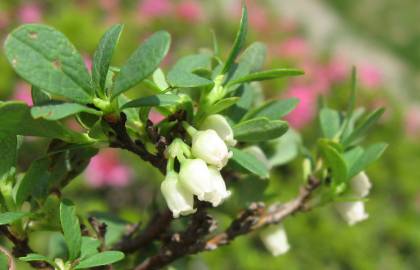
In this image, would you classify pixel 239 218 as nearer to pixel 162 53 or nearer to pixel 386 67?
pixel 162 53

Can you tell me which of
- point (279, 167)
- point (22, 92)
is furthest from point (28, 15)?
point (279, 167)

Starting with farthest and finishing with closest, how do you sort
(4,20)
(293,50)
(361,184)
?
(293,50) → (4,20) → (361,184)

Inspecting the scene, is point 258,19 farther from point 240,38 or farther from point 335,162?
point 240,38

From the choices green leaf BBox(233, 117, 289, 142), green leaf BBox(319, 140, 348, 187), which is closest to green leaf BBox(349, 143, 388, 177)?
green leaf BBox(319, 140, 348, 187)

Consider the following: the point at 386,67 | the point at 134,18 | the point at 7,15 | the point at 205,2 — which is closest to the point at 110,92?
the point at 7,15

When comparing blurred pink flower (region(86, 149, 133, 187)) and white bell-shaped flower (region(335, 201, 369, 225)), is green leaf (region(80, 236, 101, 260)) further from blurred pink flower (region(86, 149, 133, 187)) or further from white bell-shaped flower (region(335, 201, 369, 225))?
blurred pink flower (region(86, 149, 133, 187))

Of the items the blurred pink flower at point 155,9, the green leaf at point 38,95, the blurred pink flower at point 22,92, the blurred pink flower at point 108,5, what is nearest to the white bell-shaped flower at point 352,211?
the green leaf at point 38,95
